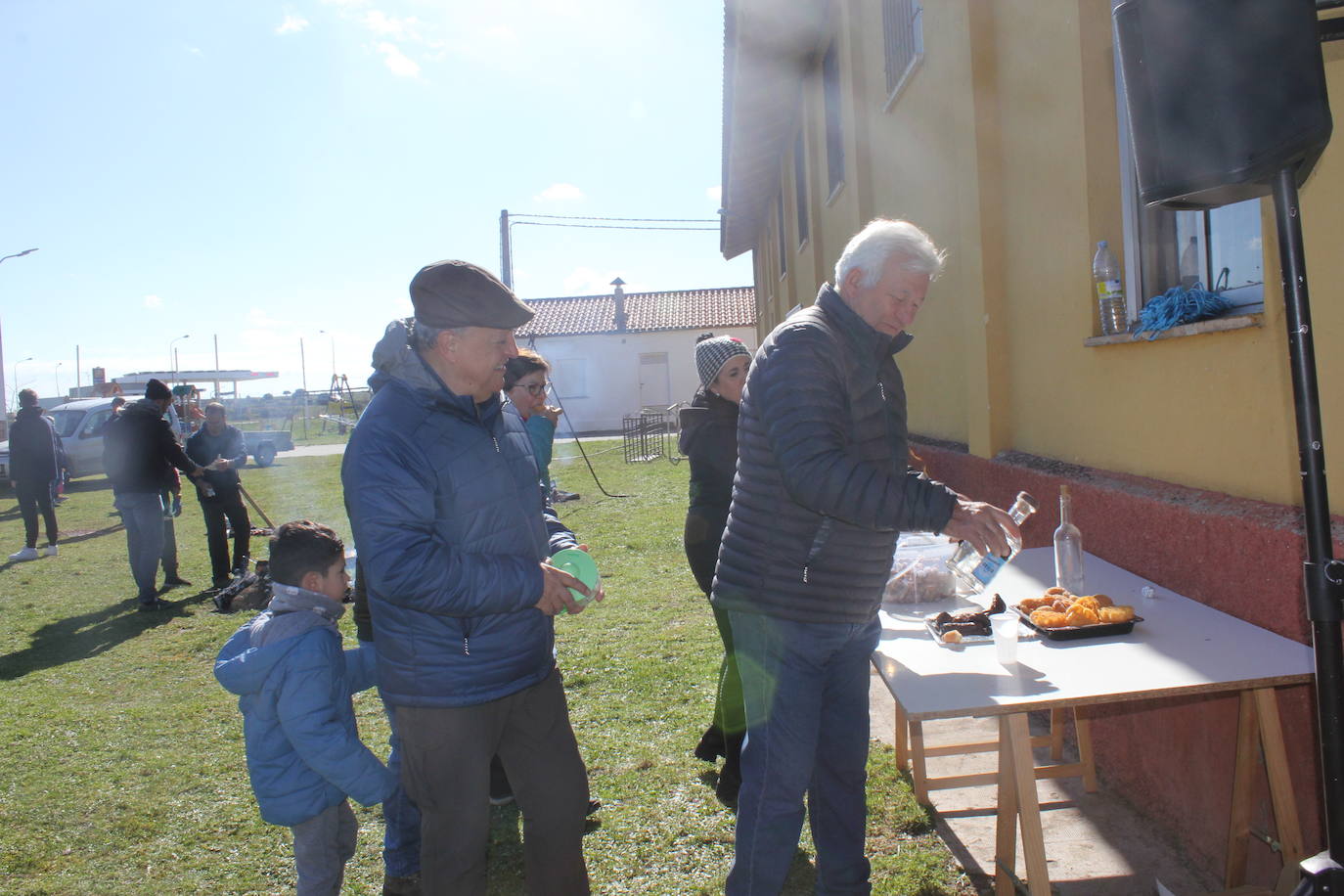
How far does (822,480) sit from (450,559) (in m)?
0.87

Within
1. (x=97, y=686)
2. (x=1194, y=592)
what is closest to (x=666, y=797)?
(x=1194, y=592)

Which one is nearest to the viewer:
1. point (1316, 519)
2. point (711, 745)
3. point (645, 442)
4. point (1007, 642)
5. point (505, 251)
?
point (1316, 519)

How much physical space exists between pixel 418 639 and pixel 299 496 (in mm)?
14614

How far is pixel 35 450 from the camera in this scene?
421 inches

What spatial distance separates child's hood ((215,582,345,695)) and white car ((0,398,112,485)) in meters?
20.6

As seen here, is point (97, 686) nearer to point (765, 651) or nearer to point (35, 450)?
point (765, 651)

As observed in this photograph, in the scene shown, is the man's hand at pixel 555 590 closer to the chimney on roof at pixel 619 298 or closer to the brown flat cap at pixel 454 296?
the brown flat cap at pixel 454 296

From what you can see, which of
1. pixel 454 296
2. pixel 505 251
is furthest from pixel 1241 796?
pixel 505 251

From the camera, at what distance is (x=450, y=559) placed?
2092 mm

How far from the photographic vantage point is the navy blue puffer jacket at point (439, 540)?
2082 mm

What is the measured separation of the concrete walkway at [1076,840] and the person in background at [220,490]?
6961mm

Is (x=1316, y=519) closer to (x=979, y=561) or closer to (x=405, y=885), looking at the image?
(x=979, y=561)

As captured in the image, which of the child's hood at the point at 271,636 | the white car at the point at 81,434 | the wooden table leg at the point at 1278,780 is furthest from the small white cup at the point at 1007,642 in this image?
the white car at the point at 81,434

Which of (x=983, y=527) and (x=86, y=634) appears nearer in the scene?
(x=983, y=527)
